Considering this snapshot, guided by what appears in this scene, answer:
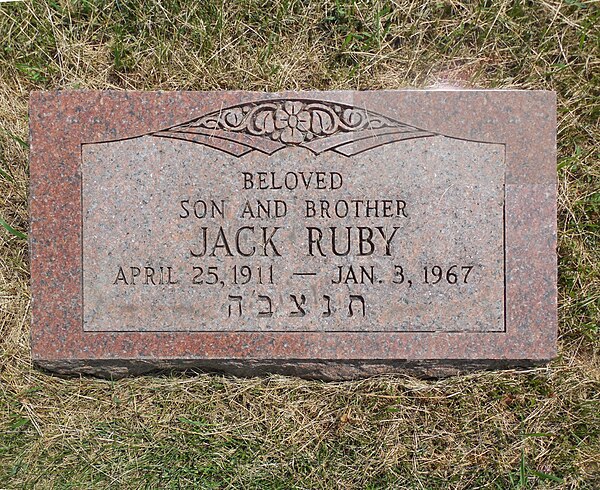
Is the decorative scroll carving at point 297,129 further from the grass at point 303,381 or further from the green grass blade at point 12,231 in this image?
the green grass blade at point 12,231

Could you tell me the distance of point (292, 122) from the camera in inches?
115

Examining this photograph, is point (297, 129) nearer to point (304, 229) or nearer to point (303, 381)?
point (304, 229)

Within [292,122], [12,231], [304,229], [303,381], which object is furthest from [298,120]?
[12,231]

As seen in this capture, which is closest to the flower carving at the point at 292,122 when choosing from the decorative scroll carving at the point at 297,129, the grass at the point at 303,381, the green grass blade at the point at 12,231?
the decorative scroll carving at the point at 297,129

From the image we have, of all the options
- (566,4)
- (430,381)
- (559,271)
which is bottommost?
(430,381)

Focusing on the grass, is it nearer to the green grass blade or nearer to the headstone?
the green grass blade

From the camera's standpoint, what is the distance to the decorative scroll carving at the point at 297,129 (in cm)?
291

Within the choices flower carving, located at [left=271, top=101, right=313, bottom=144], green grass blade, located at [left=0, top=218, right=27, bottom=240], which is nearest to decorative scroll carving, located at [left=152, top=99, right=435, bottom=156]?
flower carving, located at [left=271, top=101, right=313, bottom=144]

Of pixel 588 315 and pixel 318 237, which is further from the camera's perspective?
pixel 588 315

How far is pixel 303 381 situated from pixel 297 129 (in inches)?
51.7

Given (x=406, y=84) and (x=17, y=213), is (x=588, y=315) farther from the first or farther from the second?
(x=17, y=213)

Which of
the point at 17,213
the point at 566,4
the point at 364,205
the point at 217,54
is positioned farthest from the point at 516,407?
the point at 17,213

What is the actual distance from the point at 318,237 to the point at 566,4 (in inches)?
76.3

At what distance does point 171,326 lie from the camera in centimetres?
293
